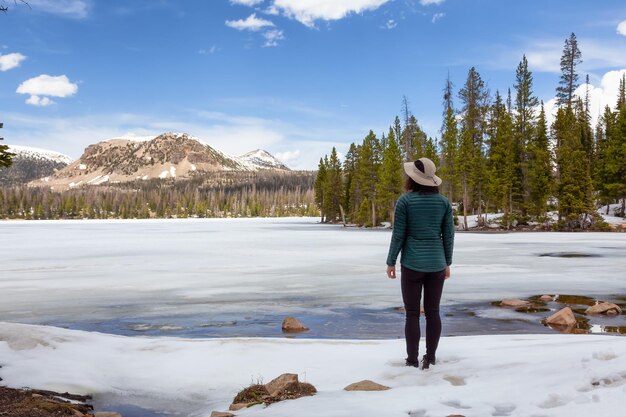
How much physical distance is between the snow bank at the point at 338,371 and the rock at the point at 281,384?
319 mm

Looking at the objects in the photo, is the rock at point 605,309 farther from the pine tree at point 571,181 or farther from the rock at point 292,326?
the pine tree at point 571,181

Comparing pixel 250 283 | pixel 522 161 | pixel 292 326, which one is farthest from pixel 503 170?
pixel 292 326

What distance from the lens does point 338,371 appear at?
6145 mm

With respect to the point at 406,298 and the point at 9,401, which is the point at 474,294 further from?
the point at 9,401

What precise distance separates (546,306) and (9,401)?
1088 centimetres

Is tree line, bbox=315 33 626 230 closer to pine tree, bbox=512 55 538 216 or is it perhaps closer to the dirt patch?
pine tree, bbox=512 55 538 216

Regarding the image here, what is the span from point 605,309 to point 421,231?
722cm

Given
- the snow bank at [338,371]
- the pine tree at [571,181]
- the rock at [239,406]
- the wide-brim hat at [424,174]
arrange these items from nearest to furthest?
the snow bank at [338,371], the rock at [239,406], the wide-brim hat at [424,174], the pine tree at [571,181]

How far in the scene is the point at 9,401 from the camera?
5.05m

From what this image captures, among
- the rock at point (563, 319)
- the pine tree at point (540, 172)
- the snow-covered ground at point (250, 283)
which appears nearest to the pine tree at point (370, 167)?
the pine tree at point (540, 172)

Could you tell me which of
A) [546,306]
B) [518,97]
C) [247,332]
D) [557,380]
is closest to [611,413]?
[557,380]

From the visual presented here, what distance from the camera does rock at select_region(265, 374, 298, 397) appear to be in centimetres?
520

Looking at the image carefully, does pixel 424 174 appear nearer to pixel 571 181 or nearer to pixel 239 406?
pixel 239 406

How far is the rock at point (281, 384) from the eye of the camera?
5199 mm
